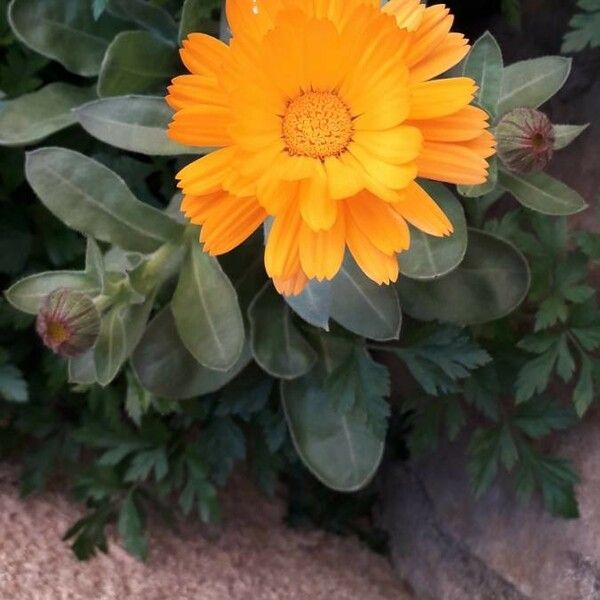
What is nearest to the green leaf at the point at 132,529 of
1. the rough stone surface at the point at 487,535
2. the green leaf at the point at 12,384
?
the green leaf at the point at 12,384

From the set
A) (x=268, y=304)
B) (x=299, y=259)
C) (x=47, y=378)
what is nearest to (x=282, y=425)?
(x=268, y=304)

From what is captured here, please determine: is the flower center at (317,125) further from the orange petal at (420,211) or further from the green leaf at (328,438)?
the green leaf at (328,438)

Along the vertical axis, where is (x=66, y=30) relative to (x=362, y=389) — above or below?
above

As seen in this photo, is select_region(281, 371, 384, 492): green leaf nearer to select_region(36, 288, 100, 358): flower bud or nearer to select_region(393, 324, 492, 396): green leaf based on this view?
select_region(393, 324, 492, 396): green leaf

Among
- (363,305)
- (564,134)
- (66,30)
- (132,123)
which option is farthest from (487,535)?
(66,30)

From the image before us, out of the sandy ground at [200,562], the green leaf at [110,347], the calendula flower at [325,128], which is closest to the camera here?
the calendula flower at [325,128]

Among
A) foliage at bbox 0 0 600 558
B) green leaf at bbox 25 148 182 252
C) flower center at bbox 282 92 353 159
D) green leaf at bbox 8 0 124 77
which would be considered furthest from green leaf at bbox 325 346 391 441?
green leaf at bbox 8 0 124 77

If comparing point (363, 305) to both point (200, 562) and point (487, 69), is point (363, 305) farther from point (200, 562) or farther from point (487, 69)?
point (200, 562)
